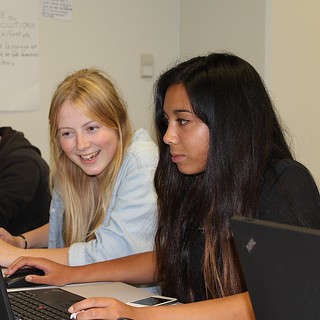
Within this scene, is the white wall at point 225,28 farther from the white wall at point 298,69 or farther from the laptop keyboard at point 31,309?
the laptop keyboard at point 31,309

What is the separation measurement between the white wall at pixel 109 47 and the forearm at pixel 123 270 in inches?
48.3

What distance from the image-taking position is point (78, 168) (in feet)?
6.19

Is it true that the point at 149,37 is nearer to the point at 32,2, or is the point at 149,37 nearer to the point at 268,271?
the point at 32,2

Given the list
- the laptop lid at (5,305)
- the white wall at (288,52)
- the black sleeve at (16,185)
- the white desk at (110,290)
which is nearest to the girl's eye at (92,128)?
the white desk at (110,290)

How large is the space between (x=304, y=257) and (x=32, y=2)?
7.33 ft

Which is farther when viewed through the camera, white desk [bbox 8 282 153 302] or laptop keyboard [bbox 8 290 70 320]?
white desk [bbox 8 282 153 302]

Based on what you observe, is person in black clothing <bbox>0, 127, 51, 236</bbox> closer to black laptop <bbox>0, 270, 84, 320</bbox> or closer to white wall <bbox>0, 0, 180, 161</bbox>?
white wall <bbox>0, 0, 180, 161</bbox>

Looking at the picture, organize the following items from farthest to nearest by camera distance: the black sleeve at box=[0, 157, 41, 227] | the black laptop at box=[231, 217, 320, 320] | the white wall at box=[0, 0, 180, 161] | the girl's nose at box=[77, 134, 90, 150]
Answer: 1. the white wall at box=[0, 0, 180, 161]
2. the black sleeve at box=[0, 157, 41, 227]
3. the girl's nose at box=[77, 134, 90, 150]
4. the black laptop at box=[231, 217, 320, 320]

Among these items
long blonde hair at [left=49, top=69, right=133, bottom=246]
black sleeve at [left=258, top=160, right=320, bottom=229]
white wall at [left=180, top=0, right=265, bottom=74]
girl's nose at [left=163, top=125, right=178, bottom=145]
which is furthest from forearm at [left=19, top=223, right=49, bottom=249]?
white wall at [left=180, top=0, right=265, bottom=74]

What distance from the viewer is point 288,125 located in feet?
8.42

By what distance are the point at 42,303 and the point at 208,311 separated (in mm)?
361

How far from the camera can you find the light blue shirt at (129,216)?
64.9 inches

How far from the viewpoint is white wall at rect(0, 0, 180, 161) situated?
2.68 m

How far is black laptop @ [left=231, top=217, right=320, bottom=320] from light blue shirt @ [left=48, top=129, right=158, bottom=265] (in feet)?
3.22
